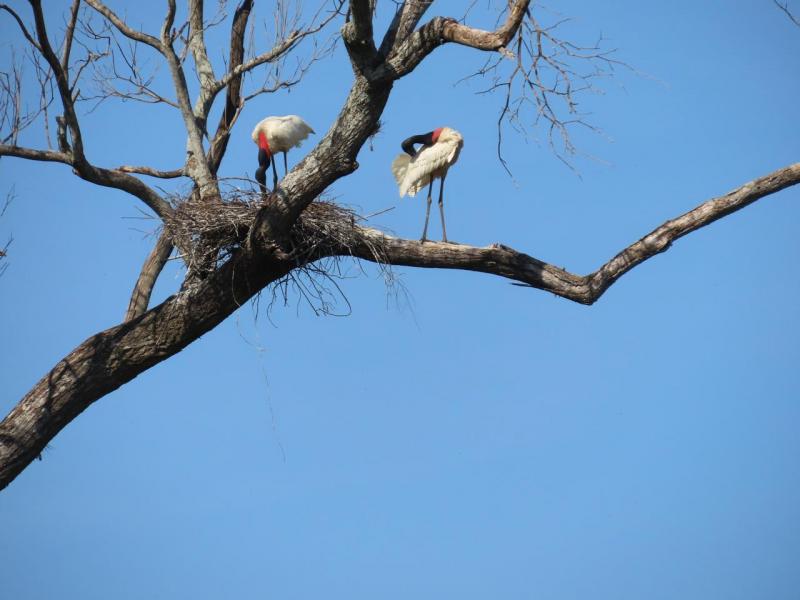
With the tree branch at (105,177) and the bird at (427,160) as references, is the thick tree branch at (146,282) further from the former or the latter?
the bird at (427,160)

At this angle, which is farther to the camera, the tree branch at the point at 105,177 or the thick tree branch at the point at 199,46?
the thick tree branch at the point at 199,46

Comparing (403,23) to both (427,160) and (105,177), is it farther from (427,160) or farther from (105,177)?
(427,160)

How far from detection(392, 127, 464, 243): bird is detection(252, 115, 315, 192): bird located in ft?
2.92

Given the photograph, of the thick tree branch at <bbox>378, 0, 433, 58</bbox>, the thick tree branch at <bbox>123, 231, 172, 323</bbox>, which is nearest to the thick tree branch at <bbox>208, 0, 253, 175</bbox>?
the thick tree branch at <bbox>123, 231, 172, 323</bbox>

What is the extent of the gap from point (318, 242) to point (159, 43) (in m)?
2.67

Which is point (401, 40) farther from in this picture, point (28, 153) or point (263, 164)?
point (263, 164)

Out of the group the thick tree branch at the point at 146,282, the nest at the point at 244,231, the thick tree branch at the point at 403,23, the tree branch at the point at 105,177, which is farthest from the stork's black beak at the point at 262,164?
the thick tree branch at the point at 403,23

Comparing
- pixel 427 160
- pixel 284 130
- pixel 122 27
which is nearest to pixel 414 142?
pixel 427 160

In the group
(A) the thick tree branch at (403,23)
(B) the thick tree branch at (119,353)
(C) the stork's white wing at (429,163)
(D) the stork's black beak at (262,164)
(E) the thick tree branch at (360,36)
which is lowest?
(B) the thick tree branch at (119,353)

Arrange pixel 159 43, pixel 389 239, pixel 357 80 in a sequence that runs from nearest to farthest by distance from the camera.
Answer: pixel 357 80 < pixel 389 239 < pixel 159 43

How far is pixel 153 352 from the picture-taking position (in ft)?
17.6

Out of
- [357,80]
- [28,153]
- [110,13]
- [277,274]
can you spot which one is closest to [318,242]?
[277,274]

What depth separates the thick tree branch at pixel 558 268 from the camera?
17.0 feet

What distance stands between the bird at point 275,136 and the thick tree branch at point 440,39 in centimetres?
342
